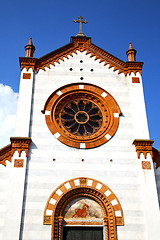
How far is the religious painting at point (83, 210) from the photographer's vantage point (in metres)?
13.4

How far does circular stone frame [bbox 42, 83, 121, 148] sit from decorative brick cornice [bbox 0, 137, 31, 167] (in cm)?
160

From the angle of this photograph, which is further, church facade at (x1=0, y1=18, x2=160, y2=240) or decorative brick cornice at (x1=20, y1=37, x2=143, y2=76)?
decorative brick cornice at (x1=20, y1=37, x2=143, y2=76)

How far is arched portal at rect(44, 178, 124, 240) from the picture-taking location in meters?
12.9

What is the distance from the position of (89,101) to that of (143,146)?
4118 millimetres

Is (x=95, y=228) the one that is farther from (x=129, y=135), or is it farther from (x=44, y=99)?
(x=44, y=99)

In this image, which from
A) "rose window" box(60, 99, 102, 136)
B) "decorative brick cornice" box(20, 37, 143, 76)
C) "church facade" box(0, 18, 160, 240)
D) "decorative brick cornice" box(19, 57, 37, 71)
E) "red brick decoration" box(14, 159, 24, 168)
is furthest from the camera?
"decorative brick cornice" box(20, 37, 143, 76)

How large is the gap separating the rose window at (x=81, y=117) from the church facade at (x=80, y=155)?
0.06m

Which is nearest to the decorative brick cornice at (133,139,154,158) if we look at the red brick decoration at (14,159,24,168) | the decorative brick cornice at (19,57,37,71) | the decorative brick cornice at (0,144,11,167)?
the red brick decoration at (14,159,24,168)

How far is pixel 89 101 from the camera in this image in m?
16.5

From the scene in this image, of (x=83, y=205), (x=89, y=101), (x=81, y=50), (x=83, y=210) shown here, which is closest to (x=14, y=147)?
(x=83, y=205)

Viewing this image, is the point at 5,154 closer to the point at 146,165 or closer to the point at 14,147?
the point at 14,147

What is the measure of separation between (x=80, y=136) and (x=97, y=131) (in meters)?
1.03

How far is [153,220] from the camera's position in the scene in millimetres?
13031

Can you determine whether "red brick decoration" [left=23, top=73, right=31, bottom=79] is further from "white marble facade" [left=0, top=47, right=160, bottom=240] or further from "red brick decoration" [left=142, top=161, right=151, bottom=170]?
"red brick decoration" [left=142, top=161, right=151, bottom=170]
